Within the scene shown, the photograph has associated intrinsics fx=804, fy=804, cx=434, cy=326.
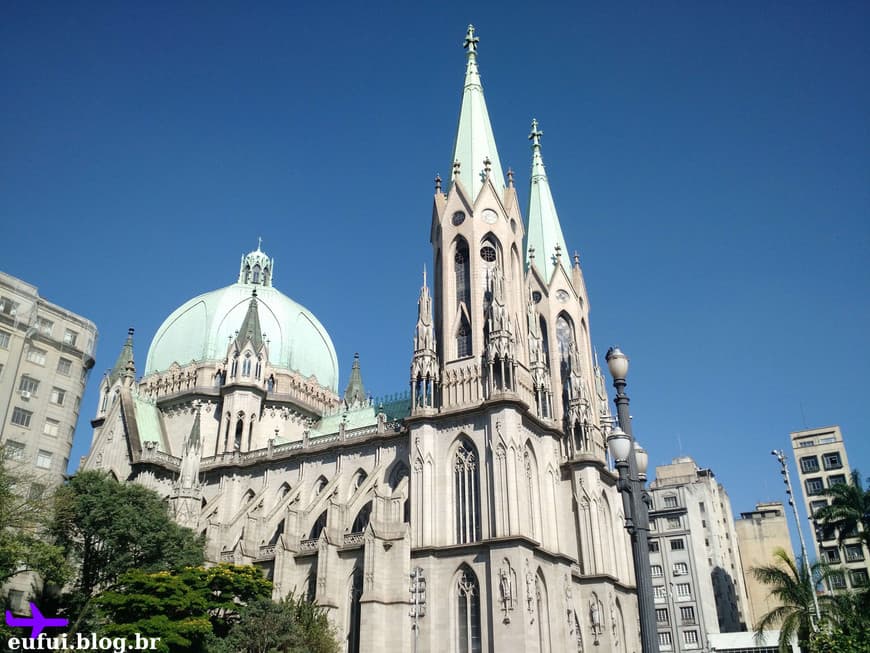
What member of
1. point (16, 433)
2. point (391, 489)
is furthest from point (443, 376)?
point (16, 433)

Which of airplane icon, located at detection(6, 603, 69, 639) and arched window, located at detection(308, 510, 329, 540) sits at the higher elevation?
arched window, located at detection(308, 510, 329, 540)

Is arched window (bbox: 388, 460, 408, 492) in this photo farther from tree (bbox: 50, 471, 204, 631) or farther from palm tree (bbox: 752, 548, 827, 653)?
palm tree (bbox: 752, 548, 827, 653)

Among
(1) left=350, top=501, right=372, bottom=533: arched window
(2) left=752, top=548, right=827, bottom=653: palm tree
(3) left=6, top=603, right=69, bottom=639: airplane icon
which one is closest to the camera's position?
(3) left=6, top=603, right=69, bottom=639: airplane icon

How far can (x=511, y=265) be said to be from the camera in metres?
54.4

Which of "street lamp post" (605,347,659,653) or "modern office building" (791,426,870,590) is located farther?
"modern office building" (791,426,870,590)

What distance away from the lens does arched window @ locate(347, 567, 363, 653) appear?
4440cm

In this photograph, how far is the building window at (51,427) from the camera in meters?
52.7

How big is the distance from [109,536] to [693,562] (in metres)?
59.9

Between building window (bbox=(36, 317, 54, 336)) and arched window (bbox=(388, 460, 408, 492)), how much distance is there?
25827mm

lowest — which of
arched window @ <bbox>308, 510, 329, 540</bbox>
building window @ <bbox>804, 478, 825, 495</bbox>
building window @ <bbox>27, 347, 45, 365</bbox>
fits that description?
arched window @ <bbox>308, 510, 329, 540</bbox>

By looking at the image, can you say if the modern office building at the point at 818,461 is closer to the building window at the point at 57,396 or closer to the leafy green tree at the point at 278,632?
the leafy green tree at the point at 278,632

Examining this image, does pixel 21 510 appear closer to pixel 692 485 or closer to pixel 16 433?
pixel 16 433

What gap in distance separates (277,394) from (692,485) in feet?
159

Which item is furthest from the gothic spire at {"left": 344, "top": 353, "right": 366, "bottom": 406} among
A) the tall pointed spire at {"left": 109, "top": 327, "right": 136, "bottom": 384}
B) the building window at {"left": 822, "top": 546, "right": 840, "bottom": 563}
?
the building window at {"left": 822, "top": 546, "right": 840, "bottom": 563}
